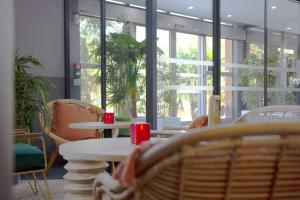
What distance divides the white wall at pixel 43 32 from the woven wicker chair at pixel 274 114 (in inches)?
145

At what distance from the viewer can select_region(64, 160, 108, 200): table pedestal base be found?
5.84 feet

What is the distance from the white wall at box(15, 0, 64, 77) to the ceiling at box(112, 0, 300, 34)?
186cm

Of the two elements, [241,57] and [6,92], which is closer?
[6,92]

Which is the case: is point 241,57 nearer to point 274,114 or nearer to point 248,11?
point 248,11

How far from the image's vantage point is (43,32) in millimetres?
5367

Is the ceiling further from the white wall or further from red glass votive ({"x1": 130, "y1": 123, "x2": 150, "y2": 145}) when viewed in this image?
red glass votive ({"x1": 130, "y1": 123, "x2": 150, "y2": 145})

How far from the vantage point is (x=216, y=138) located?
2.74ft

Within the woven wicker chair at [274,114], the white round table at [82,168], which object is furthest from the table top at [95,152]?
the woven wicker chair at [274,114]

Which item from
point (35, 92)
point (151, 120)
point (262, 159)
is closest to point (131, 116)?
point (151, 120)

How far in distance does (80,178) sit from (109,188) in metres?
0.79

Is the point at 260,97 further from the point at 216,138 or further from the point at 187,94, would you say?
the point at 216,138

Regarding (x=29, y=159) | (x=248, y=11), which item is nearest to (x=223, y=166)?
(x=29, y=159)

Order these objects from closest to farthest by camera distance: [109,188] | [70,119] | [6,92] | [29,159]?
[6,92] < [109,188] < [29,159] < [70,119]

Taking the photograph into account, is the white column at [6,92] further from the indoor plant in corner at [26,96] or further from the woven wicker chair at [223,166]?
the indoor plant in corner at [26,96]
